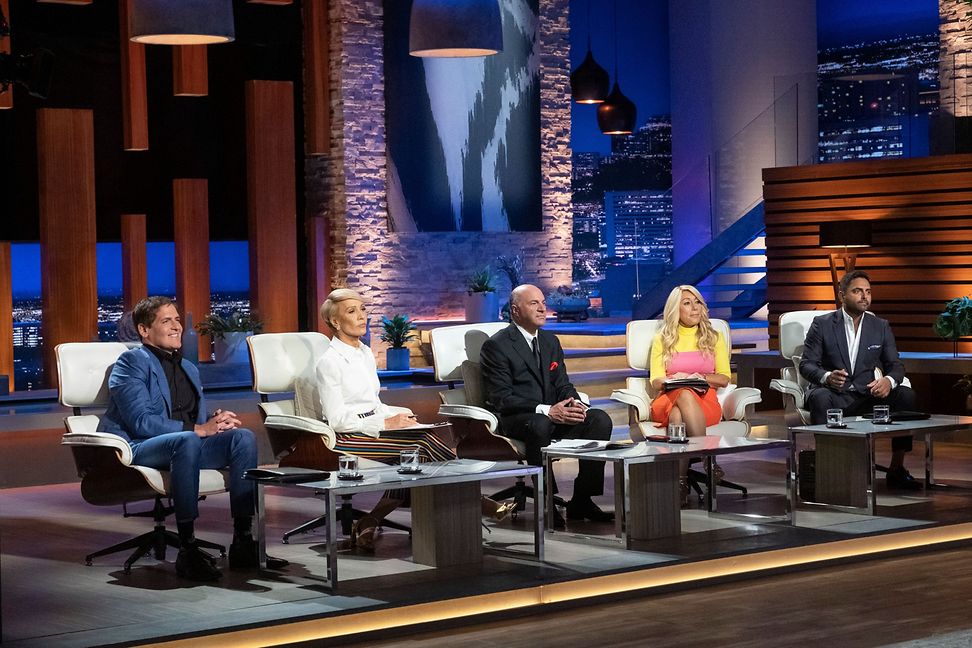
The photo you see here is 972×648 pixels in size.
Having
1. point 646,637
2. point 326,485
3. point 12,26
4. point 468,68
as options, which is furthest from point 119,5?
point 646,637

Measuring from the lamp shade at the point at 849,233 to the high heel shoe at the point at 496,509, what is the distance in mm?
6041

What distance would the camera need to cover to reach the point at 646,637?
4668mm

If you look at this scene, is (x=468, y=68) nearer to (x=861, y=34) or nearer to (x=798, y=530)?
(x=861, y=34)

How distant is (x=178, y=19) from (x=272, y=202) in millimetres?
6837

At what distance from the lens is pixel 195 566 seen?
5316 millimetres

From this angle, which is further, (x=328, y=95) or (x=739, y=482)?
(x=328, y=95)

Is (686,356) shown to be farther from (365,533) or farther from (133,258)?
(133,258)

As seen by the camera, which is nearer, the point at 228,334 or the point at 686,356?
the point at 686,356

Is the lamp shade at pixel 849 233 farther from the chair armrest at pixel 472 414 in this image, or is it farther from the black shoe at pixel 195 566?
the black shoe at pixel 195 566

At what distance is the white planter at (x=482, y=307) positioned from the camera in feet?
45.9

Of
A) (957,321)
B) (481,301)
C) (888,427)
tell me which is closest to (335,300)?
(888,427)

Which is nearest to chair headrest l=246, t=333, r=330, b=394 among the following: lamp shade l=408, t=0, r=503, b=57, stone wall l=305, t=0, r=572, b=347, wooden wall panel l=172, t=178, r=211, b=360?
lamp shade l=408, t=0, r=503, b=57

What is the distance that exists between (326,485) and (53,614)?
101 centimetres

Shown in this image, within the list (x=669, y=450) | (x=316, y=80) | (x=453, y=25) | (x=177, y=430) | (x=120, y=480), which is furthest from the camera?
(x=316, y=80)
